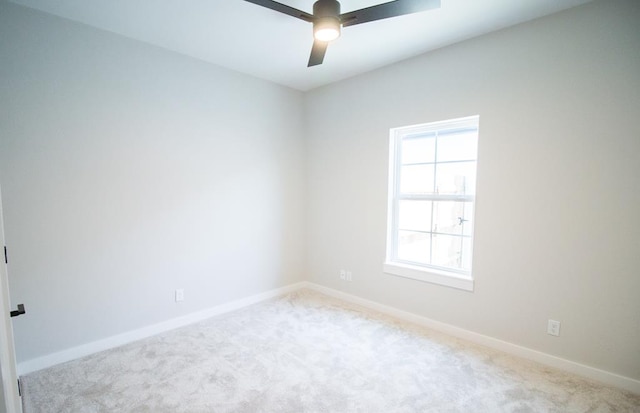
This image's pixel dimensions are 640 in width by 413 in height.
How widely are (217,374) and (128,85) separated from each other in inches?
99.2

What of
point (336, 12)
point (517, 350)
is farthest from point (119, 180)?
point (517, 350)

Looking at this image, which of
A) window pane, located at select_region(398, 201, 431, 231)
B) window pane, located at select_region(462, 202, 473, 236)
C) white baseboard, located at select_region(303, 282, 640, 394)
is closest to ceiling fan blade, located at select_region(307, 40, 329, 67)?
window pane, located at select_region(398, 201, 431, 231)

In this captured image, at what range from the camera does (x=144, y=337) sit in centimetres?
274

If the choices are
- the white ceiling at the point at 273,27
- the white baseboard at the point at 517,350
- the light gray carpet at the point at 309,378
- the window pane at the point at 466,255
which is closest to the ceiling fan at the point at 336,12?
the white ceiling at the point at 273,27

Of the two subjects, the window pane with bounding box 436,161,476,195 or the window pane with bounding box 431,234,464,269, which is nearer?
the window pane with bounding box 436,161,476,195

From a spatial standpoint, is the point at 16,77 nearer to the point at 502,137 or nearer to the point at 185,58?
the point at 185,58

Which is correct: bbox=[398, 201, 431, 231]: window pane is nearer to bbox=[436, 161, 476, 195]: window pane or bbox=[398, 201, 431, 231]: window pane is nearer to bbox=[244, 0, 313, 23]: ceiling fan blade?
bbox=[436, 161, 476, 195]: window pane

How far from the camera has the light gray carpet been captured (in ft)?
6.23

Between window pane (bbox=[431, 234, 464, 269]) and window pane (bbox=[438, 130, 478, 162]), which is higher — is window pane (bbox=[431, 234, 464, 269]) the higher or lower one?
the lower one

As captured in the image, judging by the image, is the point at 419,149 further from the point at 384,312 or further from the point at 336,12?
the point at 384,312

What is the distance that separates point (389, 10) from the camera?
1800mm

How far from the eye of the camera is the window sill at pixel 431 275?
108 inches

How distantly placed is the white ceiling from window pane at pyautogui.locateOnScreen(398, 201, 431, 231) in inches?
59.1

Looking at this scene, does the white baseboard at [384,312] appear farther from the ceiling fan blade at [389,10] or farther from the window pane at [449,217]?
the ceiling fan blade at [389,10]
